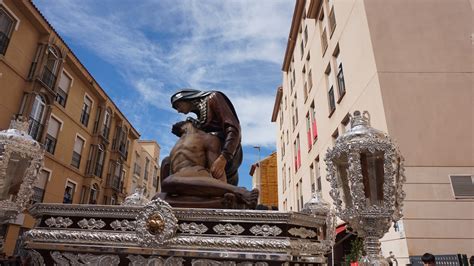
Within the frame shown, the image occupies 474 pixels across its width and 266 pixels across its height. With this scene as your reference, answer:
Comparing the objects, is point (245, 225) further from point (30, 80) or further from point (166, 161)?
point (30, 80)

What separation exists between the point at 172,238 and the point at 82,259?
0.60 meters

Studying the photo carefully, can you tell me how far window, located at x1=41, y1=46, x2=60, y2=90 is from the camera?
14.1m

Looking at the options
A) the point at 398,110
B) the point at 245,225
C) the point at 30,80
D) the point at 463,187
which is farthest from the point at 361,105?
the point at 30,80

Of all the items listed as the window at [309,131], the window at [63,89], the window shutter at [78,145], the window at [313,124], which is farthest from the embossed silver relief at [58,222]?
the window shutter at [78,145]

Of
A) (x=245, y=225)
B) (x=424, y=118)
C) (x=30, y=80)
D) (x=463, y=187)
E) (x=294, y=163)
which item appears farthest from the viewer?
(x=294, y=163)

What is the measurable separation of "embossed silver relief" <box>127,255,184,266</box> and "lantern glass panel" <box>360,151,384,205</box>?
1.30 meters

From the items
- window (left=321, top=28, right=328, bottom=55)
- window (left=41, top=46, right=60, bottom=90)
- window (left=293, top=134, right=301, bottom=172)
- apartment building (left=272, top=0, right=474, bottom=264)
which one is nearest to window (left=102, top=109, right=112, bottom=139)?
window (left=41, top=46, right=60, bottom=90)

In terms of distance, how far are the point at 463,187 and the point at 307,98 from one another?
904cm

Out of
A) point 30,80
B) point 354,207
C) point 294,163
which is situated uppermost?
point 30,80

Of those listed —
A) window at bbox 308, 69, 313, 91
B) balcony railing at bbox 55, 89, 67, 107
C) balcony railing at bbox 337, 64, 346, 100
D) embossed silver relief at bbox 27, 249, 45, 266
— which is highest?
window at bbox 308, 69, 313, 91

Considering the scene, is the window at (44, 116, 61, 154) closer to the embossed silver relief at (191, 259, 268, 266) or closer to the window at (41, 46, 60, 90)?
the window at (41, 46, 60, 90)

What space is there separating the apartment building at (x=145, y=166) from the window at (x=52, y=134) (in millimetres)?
9516

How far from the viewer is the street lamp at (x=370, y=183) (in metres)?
2.03

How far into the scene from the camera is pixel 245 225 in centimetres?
204
